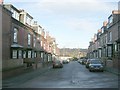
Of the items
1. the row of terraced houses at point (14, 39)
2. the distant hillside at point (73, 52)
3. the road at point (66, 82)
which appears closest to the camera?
the road at point (66, 82)

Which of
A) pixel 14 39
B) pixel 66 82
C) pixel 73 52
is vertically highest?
pixel 14 39

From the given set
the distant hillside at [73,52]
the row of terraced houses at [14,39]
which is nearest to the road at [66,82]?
the row of terraced houses at [14,39]

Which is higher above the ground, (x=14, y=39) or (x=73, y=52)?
(x=14, y=39)

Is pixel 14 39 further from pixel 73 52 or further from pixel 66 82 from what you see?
pixel 73 52

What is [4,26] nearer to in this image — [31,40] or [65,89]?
[65,89]

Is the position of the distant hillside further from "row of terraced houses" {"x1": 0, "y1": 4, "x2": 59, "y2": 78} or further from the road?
the road

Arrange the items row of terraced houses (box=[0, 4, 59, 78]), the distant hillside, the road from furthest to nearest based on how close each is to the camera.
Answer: the distant hillside → row of terraced houses (box=[0, 4, 59, 78]) → the road

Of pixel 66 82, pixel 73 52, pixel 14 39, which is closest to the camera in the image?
pixel 66 82

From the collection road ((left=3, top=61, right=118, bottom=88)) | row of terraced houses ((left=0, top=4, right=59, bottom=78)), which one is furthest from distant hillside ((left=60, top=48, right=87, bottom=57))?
road ((left=3, top=61, right=118, bottom=88))

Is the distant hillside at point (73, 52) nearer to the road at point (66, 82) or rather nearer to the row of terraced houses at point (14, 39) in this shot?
the row of terraced houses at point (14, 39)

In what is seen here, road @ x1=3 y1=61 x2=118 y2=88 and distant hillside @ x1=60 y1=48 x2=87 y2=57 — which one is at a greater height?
distant hillside @ x1=60 y1=48 x2=87 y2=57

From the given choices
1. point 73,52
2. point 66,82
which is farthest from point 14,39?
point 73,52

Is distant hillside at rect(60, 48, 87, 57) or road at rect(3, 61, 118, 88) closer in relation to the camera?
road at rect(3, 61, 118, 88)

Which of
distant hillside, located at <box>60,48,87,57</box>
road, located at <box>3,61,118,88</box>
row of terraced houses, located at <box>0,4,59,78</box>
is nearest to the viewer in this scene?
road, located at <box>3,61,118,88</box>
